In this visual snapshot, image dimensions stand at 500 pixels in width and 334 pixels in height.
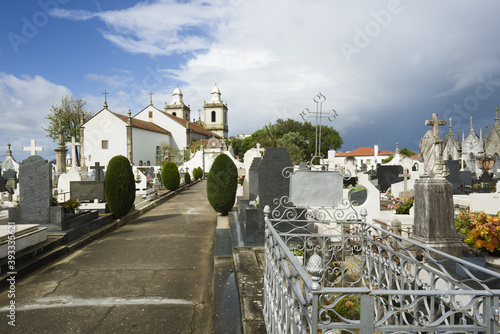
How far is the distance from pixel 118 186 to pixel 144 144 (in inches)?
1690

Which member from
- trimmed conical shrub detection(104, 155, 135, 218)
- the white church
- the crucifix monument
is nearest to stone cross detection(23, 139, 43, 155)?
trimmed conical shrub detection(104, 155, 135, 218)

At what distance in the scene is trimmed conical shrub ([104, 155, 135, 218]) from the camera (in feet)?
29.2

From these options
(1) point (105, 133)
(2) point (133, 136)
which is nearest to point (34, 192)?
(2) point (133, 136)

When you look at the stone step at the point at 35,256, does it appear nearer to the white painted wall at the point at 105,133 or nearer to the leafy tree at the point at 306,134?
the white painted wall at the point at 105,133

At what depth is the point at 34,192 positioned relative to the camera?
21.8 ft

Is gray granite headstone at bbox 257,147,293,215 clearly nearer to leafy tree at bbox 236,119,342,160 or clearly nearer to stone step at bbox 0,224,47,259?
stone step at bbox 0,224,47,259

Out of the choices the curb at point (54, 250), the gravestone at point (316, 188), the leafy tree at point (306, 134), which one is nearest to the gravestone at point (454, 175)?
the gravestone at point (316, 188)

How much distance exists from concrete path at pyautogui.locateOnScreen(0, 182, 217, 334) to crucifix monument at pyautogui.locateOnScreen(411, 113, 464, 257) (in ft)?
12.3

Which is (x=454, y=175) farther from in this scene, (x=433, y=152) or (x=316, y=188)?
(x=316, y=188)

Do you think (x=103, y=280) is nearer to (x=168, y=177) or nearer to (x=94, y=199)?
(x=94, y=199)

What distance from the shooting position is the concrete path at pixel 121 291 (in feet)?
11.4

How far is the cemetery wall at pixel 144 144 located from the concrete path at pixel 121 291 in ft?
139

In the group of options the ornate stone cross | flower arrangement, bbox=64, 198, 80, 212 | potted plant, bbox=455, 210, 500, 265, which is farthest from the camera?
flower arrangement, bbox=64, 198, 80, 212

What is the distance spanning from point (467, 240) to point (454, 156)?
1952cm
